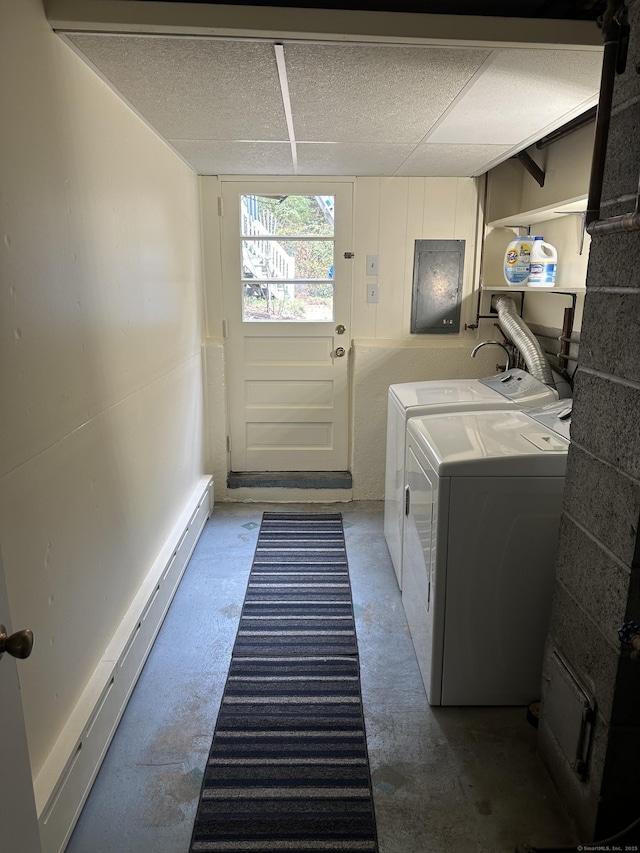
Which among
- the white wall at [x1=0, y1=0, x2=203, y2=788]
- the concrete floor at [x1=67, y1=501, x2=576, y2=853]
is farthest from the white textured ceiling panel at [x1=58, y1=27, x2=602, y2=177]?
the concrete floor at [x1=67, y1=501, x2=576, y2=853]

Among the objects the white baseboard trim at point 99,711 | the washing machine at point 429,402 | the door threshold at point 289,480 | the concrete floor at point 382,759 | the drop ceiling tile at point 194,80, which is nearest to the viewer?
the white baseboard trim at point 99,711

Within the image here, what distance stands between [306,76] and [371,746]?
2.19m

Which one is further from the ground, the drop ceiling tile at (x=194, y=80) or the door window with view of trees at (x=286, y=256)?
the drop ceiling tile at (x=194, y=80)

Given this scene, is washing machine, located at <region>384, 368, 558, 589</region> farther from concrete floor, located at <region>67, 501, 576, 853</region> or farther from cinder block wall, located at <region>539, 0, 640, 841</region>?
cinder block wall, located at <region>539, 0, 640, 841</region>

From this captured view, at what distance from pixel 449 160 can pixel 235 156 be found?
115 centimetres

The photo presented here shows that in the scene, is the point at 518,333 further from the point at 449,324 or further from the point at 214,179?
the point at 214,179

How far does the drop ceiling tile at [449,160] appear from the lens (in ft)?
9.41

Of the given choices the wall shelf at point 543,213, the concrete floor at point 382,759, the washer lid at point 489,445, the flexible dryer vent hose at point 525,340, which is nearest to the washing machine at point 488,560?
the washer lid at point 489,445

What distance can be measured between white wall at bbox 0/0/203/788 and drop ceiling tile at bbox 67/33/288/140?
3.5 inches

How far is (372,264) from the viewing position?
12.3 feet

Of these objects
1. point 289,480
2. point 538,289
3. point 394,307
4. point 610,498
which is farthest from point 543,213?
point 289,480

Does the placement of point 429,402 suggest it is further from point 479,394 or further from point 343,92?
point 343,92

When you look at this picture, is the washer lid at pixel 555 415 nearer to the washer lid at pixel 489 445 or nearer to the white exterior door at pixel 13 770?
the washer lid at pixel 489 445

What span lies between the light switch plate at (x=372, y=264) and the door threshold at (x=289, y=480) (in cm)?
135
